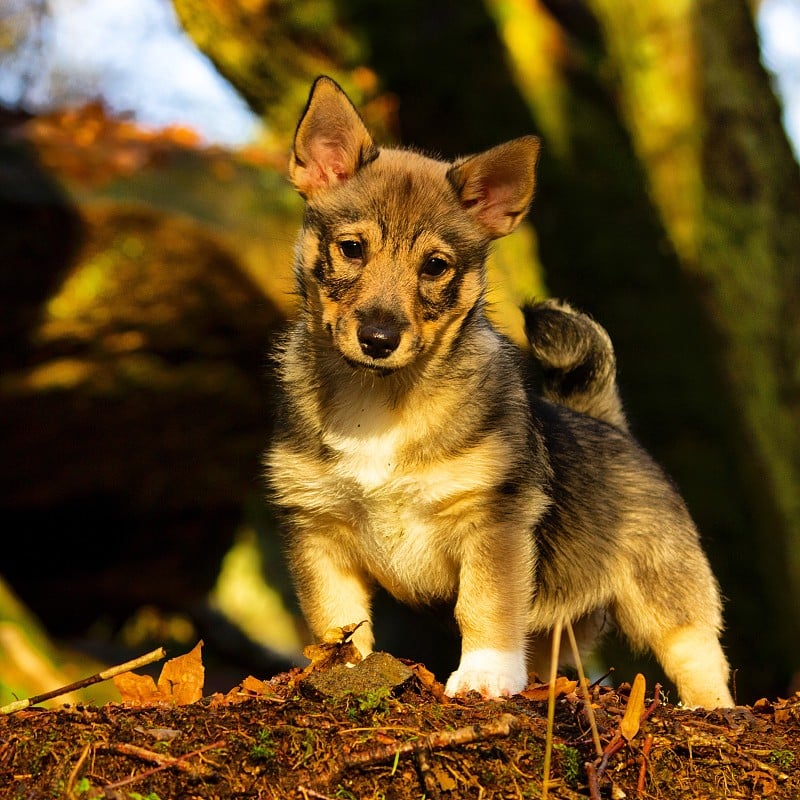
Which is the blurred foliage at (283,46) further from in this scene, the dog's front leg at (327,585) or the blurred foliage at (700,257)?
the dog's front leg at (327,585)

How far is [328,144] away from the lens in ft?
15.9

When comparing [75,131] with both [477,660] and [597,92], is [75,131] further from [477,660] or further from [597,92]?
[477,660]

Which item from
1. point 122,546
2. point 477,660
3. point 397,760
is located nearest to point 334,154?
point 477,660

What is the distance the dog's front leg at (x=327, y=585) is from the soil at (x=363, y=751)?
0.98 metres

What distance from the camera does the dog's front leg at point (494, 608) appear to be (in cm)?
425

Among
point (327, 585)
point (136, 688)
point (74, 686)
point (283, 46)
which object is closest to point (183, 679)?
point (136, 688)

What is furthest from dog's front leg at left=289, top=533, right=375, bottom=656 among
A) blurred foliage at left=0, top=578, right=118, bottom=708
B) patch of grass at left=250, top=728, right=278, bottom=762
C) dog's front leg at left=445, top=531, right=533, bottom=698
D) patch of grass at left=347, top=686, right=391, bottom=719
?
blurred foliage at left=0, top=578, right=118, bottom=708

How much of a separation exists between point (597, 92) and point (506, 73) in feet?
2.64

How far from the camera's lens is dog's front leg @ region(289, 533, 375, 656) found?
454 centimetres

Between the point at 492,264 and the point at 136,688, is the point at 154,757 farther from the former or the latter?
the point at 492,264

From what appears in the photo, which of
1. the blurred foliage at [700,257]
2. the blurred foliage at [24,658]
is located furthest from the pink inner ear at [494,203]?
the blurred foliage at [24,658]

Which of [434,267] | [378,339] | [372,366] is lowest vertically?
[372,366]

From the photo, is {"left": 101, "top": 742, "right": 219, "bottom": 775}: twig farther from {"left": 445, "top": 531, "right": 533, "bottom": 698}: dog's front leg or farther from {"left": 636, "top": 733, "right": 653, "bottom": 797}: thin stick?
{"left": 445, "top": 531, "right": 533, "bottom": 698}: dog's front leg

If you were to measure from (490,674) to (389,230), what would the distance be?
178 cm
